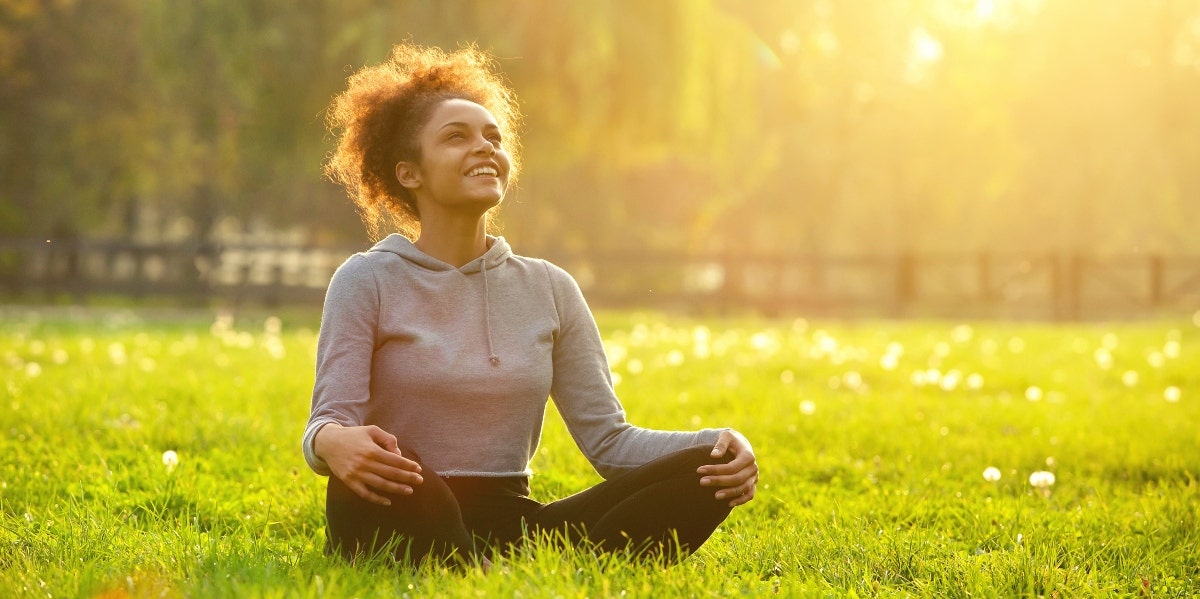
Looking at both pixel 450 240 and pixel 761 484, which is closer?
pixel 450 240

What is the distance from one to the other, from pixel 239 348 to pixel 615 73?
836 cm

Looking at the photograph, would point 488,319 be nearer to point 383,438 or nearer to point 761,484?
point 383,438

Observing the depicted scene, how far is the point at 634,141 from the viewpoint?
59.7 ft

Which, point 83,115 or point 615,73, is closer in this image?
point 615,73

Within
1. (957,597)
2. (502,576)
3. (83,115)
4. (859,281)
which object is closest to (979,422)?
(957,597)

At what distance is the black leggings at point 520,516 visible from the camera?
9.84ft

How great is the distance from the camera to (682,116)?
17.4 m

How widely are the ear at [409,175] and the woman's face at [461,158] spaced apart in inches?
0.6

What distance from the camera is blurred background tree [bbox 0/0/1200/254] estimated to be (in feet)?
57.0

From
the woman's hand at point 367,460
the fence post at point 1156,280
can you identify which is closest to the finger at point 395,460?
the woman's hand at point 367,460

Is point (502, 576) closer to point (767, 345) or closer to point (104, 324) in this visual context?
point (767, 345)

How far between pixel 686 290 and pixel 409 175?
21010 mm

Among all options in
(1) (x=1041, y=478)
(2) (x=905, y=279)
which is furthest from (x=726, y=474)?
(2) (x=905, y=279)

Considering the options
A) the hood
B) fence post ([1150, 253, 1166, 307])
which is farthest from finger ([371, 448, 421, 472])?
fence post ([1150, 253, 1166, 307])
